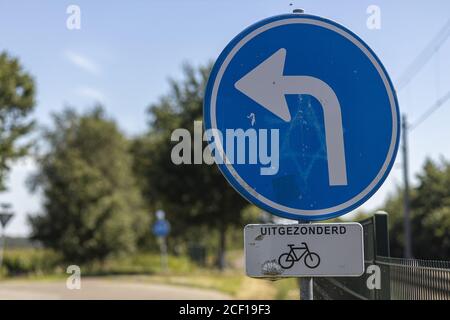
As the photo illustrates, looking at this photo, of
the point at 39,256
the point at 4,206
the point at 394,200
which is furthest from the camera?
the point at 394,200

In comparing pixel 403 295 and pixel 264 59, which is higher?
pixel 264 59

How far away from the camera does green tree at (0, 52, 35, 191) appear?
35500 millimetres

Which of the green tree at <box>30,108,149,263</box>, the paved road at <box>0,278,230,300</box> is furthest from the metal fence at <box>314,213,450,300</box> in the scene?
the green tree at <box>30,108,149,263</box>

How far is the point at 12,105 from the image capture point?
3675cm

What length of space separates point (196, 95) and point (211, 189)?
209 inches

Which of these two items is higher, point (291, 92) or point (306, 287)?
point (291, 92)

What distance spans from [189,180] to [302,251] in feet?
101

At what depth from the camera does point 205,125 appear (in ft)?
7.66

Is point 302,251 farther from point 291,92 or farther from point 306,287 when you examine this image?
point 291,92

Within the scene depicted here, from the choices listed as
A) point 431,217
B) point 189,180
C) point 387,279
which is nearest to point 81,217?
point 189,180

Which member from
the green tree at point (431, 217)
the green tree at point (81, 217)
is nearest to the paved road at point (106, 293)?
the green tree at point (431, 217)

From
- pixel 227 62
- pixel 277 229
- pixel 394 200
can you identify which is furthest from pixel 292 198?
pixel 394 200

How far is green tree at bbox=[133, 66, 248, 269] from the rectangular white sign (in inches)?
1186

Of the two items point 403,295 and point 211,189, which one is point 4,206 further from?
point 403,295
